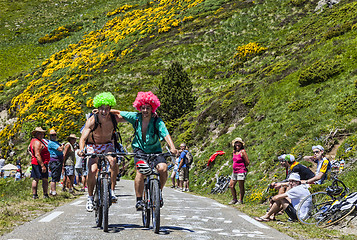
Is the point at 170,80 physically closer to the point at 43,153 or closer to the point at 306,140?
the point at 306,140

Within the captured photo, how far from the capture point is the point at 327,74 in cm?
2152

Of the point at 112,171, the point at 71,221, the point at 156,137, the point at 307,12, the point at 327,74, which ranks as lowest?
the point at 71,221

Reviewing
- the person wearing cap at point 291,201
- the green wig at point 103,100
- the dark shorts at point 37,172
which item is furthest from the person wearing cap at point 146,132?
the dark shorts at point 37,172

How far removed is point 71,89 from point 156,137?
53.6m

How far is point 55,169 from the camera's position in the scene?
1177cm

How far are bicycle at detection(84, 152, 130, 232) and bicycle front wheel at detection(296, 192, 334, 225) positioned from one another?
399 centimetres

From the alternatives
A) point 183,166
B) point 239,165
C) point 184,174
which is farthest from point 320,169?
point 184,174

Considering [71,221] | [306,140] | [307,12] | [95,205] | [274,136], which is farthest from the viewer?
[307,12]

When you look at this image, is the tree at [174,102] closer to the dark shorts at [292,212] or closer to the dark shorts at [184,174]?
the dark shorts at [184,174]

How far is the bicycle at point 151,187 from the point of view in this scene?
19.8 ft

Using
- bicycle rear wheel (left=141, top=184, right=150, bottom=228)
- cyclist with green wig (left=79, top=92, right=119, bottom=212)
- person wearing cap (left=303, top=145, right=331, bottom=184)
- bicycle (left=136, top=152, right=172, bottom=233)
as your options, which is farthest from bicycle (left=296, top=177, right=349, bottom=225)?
cyclist with green wig (left=79, top=92, right=119, bottom=212)

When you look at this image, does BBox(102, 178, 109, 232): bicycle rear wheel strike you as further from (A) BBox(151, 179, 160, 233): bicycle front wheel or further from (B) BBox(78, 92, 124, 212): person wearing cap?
(A) BBox(151, 179, 160, 233): bicycle front wheel

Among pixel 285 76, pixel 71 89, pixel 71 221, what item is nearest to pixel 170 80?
pixel 285 76

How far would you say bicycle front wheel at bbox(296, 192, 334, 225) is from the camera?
795 cm
